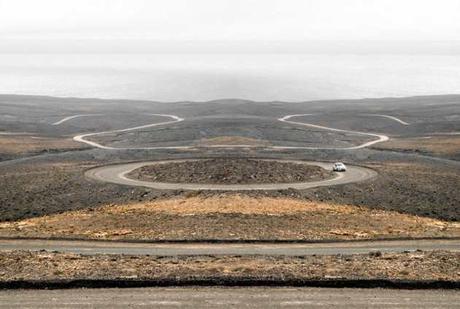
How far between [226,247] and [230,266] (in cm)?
626

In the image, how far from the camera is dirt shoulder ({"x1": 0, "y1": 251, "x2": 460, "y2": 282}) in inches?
963

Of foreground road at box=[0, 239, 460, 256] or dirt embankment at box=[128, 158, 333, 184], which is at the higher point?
dirt embankment at box=[128, 158, 333, 184]

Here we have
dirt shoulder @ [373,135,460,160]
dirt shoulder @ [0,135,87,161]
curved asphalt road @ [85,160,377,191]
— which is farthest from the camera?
dirt shoulder @ [373,135,460,160]

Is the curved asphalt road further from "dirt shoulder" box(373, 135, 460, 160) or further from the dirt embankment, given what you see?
"dirt shoulder" box(373, 135, 460, 160)

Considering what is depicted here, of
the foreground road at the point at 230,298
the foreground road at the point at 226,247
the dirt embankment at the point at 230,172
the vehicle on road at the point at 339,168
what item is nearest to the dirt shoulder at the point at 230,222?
the foreground road at the point at 226,247

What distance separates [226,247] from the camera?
107ft

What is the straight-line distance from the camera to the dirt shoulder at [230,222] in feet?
119

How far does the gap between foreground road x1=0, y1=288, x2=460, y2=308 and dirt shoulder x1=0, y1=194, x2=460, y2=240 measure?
1204 centimetres

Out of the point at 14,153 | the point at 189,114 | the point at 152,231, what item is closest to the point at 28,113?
the point at 189,114

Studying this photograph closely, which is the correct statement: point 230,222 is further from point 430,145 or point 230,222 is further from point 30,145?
point 430,145

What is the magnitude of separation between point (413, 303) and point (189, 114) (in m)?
137

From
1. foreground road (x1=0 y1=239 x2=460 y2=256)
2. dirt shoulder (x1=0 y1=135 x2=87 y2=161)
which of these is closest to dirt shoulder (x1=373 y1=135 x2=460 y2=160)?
dirt shoulder (x1=0 y1=135 x2=87 y2=161)

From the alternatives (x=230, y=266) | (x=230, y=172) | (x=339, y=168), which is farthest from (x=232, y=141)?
(x=230, y=266)

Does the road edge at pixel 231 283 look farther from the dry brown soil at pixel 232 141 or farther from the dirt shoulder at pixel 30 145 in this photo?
the dry brown soil at pixel 232 141
